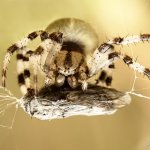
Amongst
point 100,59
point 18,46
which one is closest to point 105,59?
point 100,59

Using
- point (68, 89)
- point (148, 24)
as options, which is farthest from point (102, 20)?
point (68, 89)

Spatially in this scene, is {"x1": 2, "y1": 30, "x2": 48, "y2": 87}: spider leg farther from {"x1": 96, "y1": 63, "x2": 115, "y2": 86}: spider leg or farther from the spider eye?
{"x1": 96, "y1": 63, "x2": 115, "y2": 86}: spider leg

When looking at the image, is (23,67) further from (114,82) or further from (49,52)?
(114,82)

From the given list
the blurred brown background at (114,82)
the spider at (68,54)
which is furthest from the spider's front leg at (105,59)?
the blurred brown background at (114,82)

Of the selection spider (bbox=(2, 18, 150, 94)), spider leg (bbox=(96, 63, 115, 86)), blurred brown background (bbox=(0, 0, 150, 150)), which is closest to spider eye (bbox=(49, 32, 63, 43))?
spider (bbox=(2, 18, 150, 94))

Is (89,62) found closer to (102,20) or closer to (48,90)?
(48,90)

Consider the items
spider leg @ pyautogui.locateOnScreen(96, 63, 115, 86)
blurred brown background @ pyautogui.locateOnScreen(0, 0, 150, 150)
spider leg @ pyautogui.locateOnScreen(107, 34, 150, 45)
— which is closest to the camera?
spider leg @ pyautogui.locateOnScreen(107, 34, 150, 45)
